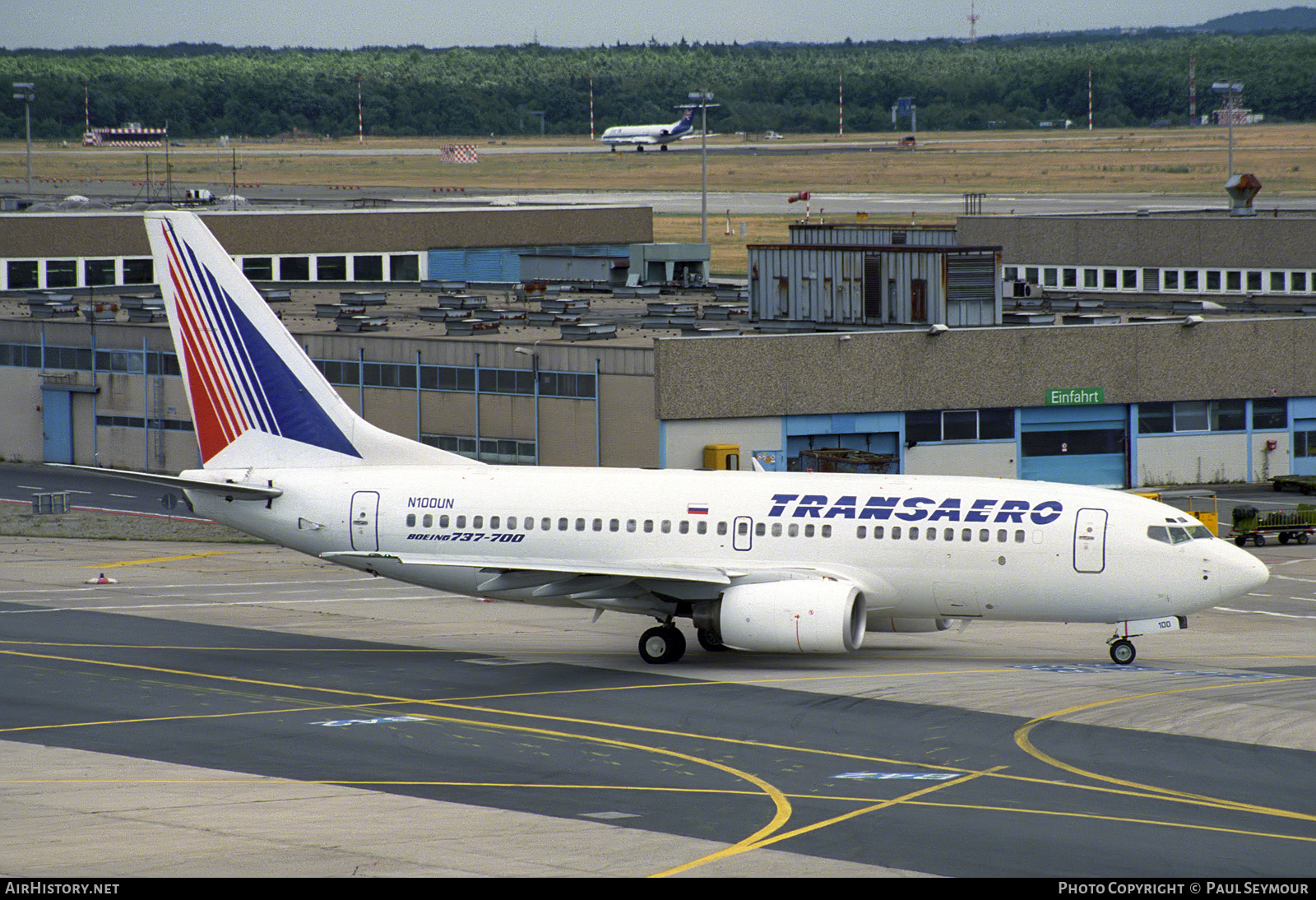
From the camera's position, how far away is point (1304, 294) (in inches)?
3376

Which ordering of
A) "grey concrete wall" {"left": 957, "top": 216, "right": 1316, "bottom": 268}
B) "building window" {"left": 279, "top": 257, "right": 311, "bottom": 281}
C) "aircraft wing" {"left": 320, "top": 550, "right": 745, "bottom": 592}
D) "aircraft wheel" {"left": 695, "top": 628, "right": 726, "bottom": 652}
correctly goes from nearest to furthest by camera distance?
1. "aircraft wing" {"left": 320, "top": 550, "right": 745, "bottom": 592}
2. "aircraft wheel" {"left": 695, "top": 628, "right": 726, "bottom": 652}
3. "grey concrete wall" {"left": 957, "top": 216, "right": 1316, "bottom": 268}
4. "building window" {"left": 279, "top": 257, "right": 311, "bottom": 281}

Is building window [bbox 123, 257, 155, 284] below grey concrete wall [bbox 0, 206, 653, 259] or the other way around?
below

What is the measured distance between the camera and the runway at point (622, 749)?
24250 millimetres

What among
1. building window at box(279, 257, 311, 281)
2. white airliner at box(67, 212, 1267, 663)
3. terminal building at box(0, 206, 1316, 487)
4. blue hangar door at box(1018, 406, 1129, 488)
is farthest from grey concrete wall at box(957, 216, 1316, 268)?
white airliner at box(67, 212, 1267, 663)

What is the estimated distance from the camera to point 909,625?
133ft

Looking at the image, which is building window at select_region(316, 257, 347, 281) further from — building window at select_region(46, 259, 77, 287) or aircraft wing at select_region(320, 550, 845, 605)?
aircraft wing at select_region(320, 550, 845, 605)

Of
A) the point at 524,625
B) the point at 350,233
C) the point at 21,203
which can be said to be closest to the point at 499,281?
the point at 350,233

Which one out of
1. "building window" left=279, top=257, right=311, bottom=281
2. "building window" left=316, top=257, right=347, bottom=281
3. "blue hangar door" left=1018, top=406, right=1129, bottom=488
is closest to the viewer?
"blue hangar door" left=1018, top=406, right=1129, bottom=488

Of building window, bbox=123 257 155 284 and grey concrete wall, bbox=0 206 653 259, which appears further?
building window, bbox=123 257 155 284

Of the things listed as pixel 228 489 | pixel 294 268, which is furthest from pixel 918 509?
pixel 294 268

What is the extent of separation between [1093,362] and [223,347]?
126 feet

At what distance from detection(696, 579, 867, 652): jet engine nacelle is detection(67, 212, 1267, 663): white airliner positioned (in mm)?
42

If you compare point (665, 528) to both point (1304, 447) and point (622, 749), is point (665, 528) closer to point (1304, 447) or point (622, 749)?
point (622, 749)

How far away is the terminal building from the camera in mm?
Result: 63531
